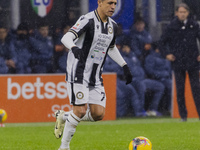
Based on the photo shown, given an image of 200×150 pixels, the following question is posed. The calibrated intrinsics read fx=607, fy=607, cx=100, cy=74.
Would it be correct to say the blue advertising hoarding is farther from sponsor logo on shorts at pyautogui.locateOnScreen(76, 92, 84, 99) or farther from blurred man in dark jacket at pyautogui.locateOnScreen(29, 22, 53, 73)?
sponsor logo on shorts at pyautogui.locateOnScreen(76, 92, 84, 99)

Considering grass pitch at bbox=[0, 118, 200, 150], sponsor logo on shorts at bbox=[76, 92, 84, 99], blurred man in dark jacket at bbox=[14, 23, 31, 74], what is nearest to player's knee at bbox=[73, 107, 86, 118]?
sponsor logo on shorts at bbox=[76, 92, 84, 99]

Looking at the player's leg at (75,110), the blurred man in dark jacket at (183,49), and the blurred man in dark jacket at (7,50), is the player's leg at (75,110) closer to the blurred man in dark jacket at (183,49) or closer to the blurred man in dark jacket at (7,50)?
the blurred man in dark jacket at (183,49)

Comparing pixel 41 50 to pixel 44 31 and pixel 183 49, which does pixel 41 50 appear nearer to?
pixel 44 31

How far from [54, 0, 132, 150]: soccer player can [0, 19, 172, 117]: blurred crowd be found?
5.93 meters

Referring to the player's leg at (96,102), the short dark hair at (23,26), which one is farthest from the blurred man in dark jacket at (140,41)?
the player's leg at (96,102)

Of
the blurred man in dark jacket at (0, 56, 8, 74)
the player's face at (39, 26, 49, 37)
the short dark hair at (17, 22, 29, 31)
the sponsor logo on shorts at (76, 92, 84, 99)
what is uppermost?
the short dark hair at (17, 22, 29, 31)

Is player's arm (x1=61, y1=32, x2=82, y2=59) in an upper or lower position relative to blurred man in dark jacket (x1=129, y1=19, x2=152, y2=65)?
upper

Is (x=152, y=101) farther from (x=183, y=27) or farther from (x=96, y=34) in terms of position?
(x=96, y=34)

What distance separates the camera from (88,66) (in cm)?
754

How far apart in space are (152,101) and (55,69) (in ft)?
7.67

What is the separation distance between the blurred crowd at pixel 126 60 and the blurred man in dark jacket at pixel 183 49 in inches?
55.6

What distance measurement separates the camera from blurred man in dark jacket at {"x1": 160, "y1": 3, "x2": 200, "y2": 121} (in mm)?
12477

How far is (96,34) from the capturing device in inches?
296

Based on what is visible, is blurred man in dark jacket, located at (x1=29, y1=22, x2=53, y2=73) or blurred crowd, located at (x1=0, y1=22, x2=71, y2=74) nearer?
blurred crowd, located at (x1=0, y1=22, x2=71, y2=74)
